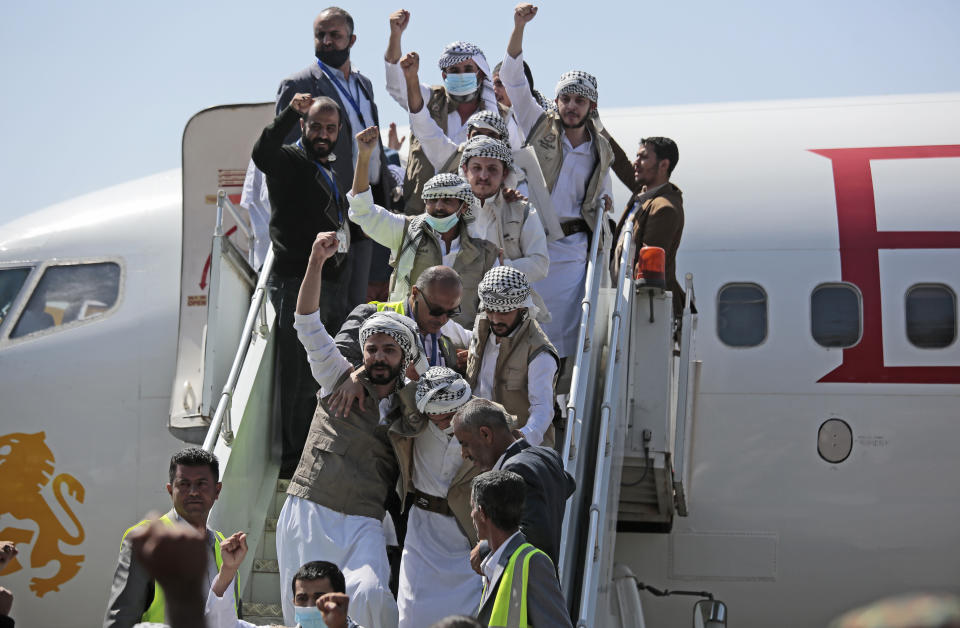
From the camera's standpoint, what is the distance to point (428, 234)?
20.5 feet

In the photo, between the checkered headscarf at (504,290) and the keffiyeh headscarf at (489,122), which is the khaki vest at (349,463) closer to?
the checkered headscarf at (504,290)

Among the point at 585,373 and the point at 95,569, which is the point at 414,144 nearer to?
the point at 585,373

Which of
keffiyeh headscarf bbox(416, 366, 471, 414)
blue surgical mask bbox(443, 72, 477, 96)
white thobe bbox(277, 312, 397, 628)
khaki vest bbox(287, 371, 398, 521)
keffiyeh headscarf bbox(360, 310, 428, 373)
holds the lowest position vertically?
white thobe bbox(277, 312, 397, 628)

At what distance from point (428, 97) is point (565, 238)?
124 cm

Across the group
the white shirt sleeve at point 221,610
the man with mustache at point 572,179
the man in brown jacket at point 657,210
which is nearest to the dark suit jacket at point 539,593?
the white shirt sleeve at point 221,610

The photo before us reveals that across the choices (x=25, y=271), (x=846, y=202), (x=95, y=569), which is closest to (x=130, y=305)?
(x=25, y=271)

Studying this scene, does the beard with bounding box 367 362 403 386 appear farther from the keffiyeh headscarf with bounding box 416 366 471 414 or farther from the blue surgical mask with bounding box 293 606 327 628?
the blue surgical mask with bounding box 293 606 327 628

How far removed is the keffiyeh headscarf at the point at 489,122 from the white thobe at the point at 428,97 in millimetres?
558

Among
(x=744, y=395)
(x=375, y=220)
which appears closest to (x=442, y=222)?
(x=375, y=220)

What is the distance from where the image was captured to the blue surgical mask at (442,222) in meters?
6.18

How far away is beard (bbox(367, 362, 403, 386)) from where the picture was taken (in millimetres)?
5285

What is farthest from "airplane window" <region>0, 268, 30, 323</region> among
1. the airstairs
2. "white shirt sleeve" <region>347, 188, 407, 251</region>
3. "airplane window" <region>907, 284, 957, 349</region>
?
"airplane window" <region>907, 284, 957, 349</region>

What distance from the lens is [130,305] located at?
9.02 meters

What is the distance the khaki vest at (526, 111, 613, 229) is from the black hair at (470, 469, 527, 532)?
3696 millimetres
